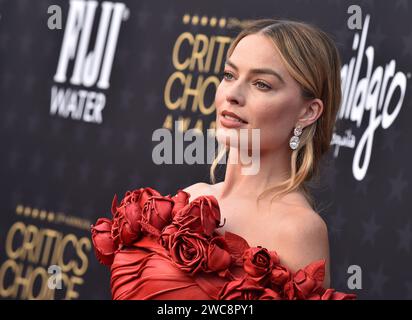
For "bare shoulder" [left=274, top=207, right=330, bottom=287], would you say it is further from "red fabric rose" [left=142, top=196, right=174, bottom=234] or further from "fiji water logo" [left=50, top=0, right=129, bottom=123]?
"fiji water logo" [left=50, top=0, right=129, bottom=123]

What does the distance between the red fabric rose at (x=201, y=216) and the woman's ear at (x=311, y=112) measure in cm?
31

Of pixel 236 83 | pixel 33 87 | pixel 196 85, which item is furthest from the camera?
pixel 33 87

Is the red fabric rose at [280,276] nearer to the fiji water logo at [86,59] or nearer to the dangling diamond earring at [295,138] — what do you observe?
the dangling diamond earring at [295,138]

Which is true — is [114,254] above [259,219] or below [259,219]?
below

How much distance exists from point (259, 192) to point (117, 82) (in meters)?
2.45

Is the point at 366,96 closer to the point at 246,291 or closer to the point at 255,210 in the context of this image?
the point at 255,210

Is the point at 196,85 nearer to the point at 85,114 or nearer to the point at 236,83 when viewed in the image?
the point at 85,114

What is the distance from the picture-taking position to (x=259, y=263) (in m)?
1.83

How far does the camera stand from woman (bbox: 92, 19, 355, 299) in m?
1.87

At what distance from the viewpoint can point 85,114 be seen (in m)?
4.41

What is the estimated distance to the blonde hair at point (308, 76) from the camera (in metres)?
1.97

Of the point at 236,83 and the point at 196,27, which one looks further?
the point at 196,27
